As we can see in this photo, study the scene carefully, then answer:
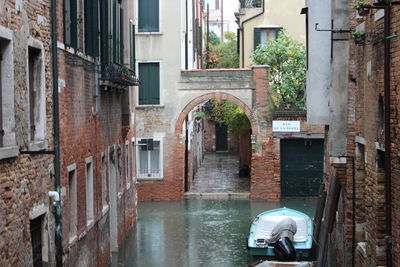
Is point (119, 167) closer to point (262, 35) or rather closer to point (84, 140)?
point (84, 140)

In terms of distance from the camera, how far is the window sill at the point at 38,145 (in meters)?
10.2

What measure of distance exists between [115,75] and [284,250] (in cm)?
554

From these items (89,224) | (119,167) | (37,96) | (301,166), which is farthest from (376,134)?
(301,166)

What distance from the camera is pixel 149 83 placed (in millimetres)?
29453

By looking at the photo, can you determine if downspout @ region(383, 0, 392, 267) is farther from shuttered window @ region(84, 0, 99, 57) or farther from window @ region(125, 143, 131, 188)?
window @ region(125, 143, 131, 188)

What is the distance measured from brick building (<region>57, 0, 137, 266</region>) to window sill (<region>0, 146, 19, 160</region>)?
3.05 meters

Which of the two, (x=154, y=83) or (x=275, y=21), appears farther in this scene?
(x=275, y=21)

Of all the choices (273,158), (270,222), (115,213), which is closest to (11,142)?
(115,213)

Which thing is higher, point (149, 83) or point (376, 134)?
point (149, 83)

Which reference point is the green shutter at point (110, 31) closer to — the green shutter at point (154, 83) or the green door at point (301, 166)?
the green shutter at point (154, 83)

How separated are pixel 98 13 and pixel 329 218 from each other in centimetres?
655

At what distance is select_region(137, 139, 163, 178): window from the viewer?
2942 cm

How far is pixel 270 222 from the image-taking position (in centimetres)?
1959

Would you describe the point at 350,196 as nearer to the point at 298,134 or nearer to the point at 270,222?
the point at 270,222
